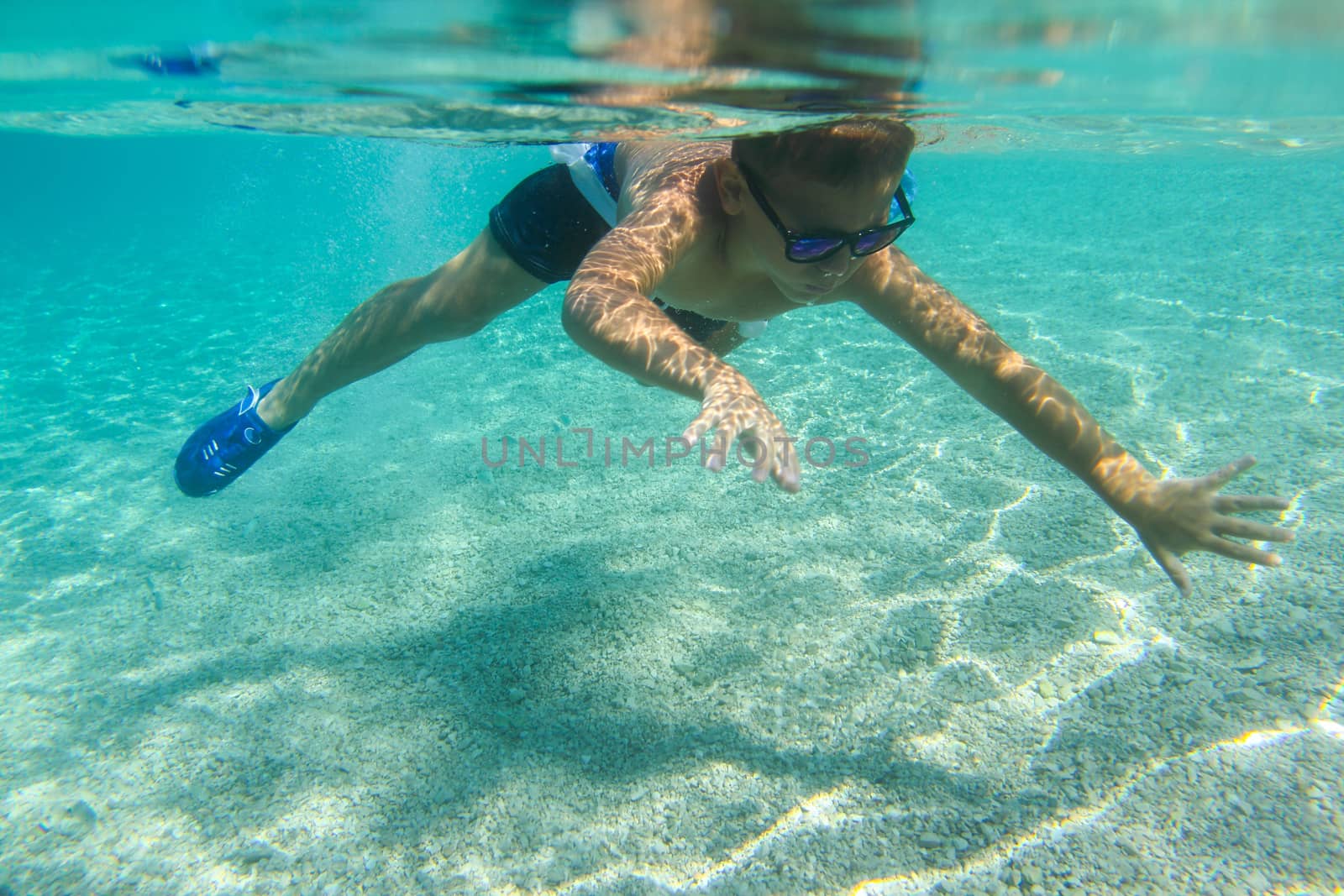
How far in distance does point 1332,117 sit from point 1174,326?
221 inches

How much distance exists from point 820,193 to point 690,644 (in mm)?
2508

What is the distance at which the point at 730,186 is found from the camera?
2553 millimetres

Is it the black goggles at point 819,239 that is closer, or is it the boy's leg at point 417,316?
the black goggles at point 819,239

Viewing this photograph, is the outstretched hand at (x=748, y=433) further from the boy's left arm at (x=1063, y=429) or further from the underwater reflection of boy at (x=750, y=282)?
the boy's left arm at (x=1063, y=429)

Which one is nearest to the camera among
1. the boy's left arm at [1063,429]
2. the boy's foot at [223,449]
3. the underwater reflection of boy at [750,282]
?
the underwater reflection of boy at [750,282]

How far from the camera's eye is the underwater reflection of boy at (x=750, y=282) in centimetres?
203

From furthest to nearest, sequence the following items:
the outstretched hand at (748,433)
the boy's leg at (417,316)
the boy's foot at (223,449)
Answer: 1. the boy's foot at (223,449)
2. the boy's leg at (417,316)
3. the outstretched hand at (748,433)

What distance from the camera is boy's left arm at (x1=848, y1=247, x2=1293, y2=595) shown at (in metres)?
2.24

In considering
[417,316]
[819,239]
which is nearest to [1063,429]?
[819,239]

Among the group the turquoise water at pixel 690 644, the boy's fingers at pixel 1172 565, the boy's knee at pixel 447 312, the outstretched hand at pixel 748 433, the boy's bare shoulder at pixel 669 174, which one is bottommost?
the turquoise water at pixel 690 644

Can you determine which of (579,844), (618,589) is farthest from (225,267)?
(579,844)

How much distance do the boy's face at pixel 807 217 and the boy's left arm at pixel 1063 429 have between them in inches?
24.4

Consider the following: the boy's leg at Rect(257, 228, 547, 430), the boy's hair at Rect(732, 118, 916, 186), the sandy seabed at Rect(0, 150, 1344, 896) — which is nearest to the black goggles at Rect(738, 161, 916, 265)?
the boy's hair at Rect(732, 118, 916, 186)

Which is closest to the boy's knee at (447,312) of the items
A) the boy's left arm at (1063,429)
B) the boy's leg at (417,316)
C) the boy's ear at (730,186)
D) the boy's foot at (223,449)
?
the boy's leg at (417,316)
